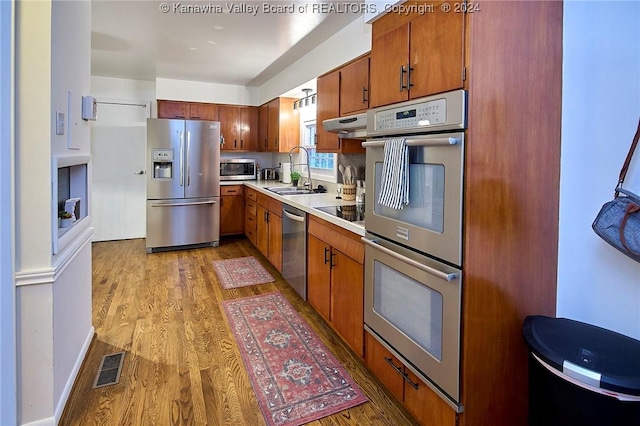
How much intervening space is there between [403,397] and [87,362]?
1.88m

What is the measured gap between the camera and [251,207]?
5.12 meters

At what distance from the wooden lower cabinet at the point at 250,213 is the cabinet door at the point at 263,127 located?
812 mm

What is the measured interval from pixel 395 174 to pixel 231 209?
4262 millimetres

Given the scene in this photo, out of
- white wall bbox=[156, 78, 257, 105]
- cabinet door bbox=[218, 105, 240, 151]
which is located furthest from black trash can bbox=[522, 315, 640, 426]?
white wall bbox=[156, 78, 257, 105]

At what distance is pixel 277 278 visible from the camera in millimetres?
3930

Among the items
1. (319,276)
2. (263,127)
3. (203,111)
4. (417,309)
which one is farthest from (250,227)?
(417,309)

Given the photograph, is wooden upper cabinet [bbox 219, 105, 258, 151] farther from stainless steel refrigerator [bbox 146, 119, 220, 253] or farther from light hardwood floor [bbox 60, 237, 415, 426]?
light hardwood floor [bbox 60, 237, 415, 426]

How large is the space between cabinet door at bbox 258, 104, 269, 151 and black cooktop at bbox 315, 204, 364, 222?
10.0ft

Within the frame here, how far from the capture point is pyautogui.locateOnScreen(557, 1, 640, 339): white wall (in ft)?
4.54

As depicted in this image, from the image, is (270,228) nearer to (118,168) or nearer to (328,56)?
(328,56)

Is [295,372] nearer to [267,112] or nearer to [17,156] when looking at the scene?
[17,156]

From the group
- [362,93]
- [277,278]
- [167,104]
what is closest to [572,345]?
[362,93]

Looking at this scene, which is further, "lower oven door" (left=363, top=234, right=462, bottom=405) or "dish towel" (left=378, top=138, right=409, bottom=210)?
"dish towel" (left=378, top=138, right=409, bottom=210)

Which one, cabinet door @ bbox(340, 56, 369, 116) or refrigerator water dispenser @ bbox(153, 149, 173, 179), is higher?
cabinet door @ bbox(340, 56, 369, 116)
